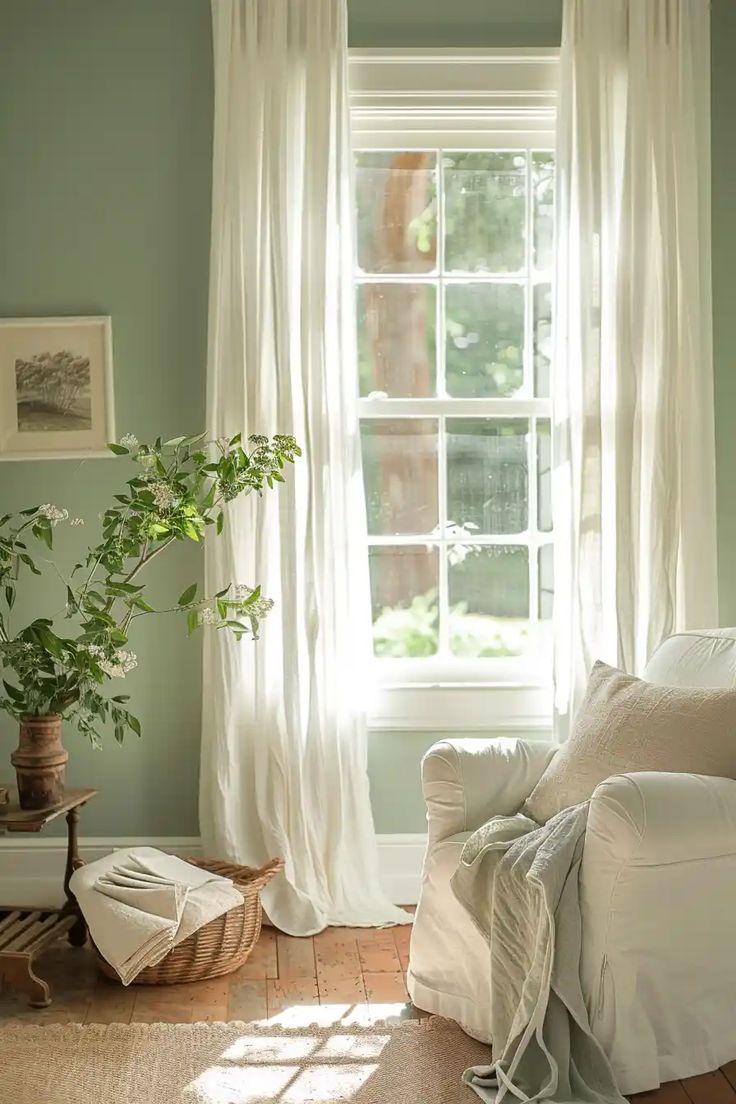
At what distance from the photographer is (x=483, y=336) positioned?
13.6 feet

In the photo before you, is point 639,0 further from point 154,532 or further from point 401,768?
point 401,768

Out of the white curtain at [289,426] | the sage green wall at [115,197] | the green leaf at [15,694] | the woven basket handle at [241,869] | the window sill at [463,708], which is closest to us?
the green leaf at [15,694]

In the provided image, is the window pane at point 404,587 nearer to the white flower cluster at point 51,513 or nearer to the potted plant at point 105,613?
the potted plant at point 105,613

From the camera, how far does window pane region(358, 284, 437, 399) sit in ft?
13.6

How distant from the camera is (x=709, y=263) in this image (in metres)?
3.93

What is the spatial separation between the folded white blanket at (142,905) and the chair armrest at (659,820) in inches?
46.5

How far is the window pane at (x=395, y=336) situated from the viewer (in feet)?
13.6

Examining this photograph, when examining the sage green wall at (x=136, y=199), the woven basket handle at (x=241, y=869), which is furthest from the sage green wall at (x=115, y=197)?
the woven basket handle at (x=241, y=869)

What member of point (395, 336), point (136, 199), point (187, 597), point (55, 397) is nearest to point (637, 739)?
point (187, 597)

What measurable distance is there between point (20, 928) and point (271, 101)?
262cm

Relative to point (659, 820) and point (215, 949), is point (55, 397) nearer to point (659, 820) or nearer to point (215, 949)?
point (215, 949)

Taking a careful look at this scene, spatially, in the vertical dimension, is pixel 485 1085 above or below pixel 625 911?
below

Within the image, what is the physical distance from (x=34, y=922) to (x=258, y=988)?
73 centimetres

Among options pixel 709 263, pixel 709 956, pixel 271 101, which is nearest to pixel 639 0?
pixel 709 263
